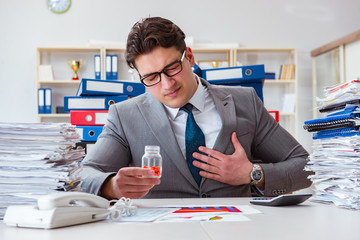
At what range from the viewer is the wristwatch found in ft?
5.16

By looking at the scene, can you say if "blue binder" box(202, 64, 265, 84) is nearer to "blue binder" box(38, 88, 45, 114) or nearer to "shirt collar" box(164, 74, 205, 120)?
"shirt collar" box(164, 74, 205, 120)

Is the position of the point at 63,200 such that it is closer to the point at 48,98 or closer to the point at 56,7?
the point at 48,98

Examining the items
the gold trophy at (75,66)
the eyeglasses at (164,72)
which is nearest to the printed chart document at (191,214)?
the eyeglasses at (164,72)

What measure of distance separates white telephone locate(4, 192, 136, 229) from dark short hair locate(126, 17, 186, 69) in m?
0.78

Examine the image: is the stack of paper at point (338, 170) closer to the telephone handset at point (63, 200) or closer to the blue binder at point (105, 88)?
the telephone handset at point (63, 200)

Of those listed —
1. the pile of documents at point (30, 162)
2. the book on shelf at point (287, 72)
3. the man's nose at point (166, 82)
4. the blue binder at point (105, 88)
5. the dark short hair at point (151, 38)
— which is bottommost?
the pile of documents at point (30, 162)

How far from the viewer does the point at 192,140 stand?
1.63 metres

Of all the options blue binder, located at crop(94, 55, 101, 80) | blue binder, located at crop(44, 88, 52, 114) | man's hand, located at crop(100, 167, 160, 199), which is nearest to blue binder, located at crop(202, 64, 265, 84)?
man's hand, located at crop(100, 167, 160, 199)

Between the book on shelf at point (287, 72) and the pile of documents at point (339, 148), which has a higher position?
the book on shelf at point (287, 72)

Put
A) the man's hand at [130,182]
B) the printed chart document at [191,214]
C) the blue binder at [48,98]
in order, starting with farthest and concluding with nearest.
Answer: the blue binder at [48,98]
the man's hand at [130,182]
the printed chart document at [191,214]

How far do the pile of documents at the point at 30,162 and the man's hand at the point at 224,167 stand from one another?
2.05 feet

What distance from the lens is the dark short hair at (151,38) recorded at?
60.3 inches

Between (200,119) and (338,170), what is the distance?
686mm

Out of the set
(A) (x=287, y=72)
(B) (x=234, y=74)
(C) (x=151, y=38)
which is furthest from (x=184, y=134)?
(A) (x=287, y=72)
